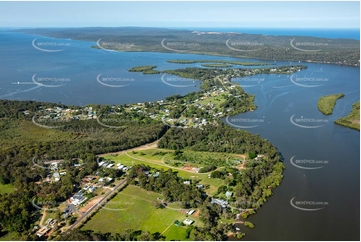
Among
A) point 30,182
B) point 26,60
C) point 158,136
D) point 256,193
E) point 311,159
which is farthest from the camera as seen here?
point 26,60

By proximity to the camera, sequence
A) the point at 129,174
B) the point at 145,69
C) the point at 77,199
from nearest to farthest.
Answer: the point at 77,199
the point at 129,174
the point at 145,69

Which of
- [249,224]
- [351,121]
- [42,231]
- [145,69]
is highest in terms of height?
[145,69]

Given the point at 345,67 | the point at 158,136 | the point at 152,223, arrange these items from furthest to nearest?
the point at 345,67, the point at 158,136, the point at 152,223

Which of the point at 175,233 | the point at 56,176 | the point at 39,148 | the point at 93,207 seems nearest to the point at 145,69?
the point at 39,148

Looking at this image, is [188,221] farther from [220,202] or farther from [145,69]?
[145,69]

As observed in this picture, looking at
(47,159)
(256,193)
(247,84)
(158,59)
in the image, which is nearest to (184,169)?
(256,193)

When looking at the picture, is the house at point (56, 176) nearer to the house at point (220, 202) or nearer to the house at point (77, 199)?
the house at point (77, 199)

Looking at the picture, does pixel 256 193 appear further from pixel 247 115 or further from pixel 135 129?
pixel 247 115
